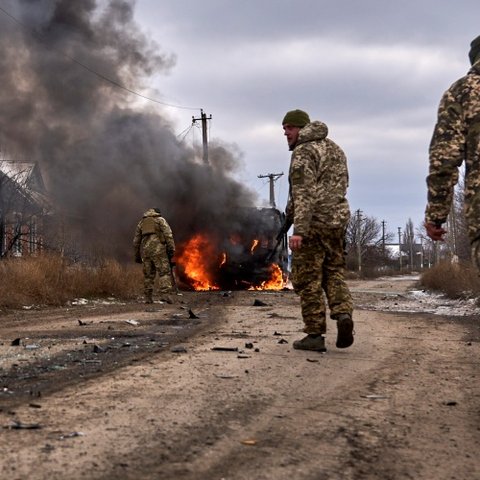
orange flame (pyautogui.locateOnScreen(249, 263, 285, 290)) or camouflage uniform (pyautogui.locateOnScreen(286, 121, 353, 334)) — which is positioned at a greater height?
camouflage uniform (pyautogui.locateOnScreen(286, 121, 353, 334))

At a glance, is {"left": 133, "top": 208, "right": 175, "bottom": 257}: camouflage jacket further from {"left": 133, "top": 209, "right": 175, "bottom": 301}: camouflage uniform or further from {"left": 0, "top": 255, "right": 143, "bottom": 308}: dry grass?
{"left": 0, "top": 255, "right": 143, "bottom": 308}: dry grass

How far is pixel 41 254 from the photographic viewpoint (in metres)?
12.5

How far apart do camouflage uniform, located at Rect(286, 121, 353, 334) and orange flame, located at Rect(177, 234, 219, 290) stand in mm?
15099

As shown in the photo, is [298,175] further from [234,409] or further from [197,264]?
[197,264]

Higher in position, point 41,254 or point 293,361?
point 41,254

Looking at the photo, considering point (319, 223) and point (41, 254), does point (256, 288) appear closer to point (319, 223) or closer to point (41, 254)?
point (41, 254)

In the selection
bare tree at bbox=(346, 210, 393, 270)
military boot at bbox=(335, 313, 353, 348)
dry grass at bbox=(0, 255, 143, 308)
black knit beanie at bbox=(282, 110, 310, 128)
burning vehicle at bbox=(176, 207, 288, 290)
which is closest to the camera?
military boot at bbox=(335, 313, 353, 348)

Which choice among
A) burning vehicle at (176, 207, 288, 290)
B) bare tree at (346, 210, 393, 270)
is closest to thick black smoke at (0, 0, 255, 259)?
burning vehicle at (176, 207, 288, 290)

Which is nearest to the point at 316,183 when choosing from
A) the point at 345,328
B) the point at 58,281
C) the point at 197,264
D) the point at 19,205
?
the point at 345,328

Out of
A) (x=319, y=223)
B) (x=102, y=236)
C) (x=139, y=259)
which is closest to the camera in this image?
(x=319, y=223)

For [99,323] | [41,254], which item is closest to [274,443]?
[99,323]

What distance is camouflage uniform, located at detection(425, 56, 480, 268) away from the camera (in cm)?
346

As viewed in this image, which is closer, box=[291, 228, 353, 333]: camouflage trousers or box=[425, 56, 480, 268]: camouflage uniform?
box=[425, 56, 480, 268]: camouflage uniform

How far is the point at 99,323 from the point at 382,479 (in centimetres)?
558
